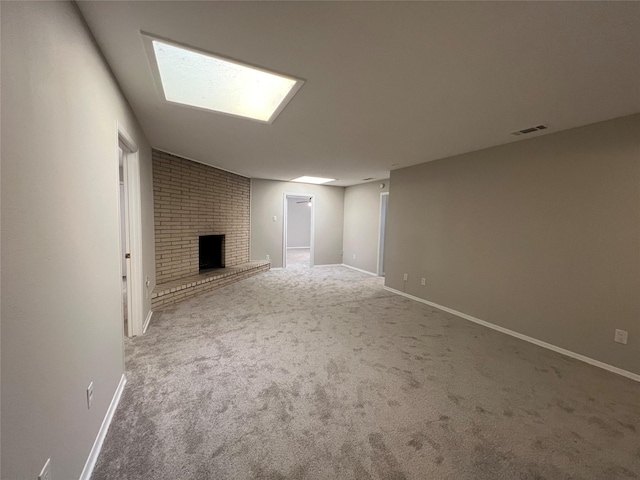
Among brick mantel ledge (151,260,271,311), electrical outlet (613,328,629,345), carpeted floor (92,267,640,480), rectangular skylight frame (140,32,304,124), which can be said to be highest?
rectangular skylight frame (140,32,304,124)

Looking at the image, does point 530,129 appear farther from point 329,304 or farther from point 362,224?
point 362,224

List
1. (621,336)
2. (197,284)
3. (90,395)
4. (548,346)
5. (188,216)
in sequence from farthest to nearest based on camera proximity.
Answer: (188,216), (197,284), (548,346), (621,336), (90,395)

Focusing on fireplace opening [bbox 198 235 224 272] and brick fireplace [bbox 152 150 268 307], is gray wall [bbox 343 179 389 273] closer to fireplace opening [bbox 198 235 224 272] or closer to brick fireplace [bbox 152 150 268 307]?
brick fireplace [bbox 152 150 268 307]

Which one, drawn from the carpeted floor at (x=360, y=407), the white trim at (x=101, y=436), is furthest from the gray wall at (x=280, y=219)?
the white trim at (x=101, y=436)

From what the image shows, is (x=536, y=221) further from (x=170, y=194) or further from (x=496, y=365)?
(x=170, y=194)

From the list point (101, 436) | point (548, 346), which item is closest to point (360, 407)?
point (101, 436)

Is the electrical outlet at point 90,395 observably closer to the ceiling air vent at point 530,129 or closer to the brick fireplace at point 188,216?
the brick fireplace at point 188,216

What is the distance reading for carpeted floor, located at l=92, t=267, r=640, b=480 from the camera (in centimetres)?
139

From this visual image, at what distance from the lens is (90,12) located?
1.29 metres

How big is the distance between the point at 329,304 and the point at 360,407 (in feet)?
7.39

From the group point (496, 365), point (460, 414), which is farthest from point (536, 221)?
point (460, 414)

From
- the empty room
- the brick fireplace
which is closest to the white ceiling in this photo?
the empty room

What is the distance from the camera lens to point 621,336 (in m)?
2.37

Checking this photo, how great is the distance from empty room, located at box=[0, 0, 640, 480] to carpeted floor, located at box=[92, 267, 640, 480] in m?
0.02
